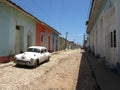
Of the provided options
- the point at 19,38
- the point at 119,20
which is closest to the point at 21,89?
the point at 119,20

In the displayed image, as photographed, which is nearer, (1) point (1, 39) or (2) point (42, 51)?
(1) point (1, 39)

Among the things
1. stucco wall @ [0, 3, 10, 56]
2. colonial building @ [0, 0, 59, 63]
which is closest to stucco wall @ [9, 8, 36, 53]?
colonial building @ [0, 0, 59, 63]

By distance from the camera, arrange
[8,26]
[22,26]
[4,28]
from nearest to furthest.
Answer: [4,28]
[8,26]
[22,26]

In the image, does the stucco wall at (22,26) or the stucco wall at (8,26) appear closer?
the stucco wall at (8,26)

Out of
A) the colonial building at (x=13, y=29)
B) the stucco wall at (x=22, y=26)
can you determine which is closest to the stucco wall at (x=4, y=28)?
the colonial building at (x=13, y=29)

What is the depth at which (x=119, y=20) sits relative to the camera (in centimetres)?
935

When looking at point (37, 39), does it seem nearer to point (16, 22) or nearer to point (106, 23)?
point (16, 22)

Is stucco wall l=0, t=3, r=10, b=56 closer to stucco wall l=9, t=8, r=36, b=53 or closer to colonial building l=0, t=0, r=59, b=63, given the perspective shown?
colonial building l=0, t=0, r=59, b=63

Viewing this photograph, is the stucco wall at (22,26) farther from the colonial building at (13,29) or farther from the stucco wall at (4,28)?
the stucco wall at (4,28)

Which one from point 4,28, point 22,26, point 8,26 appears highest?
point 22,26

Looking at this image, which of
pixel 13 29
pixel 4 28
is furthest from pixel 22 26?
pixel 4 28

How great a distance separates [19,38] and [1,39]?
4.18 metres

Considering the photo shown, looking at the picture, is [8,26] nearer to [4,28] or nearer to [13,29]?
[4,28]

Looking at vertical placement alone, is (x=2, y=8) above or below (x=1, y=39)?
above
